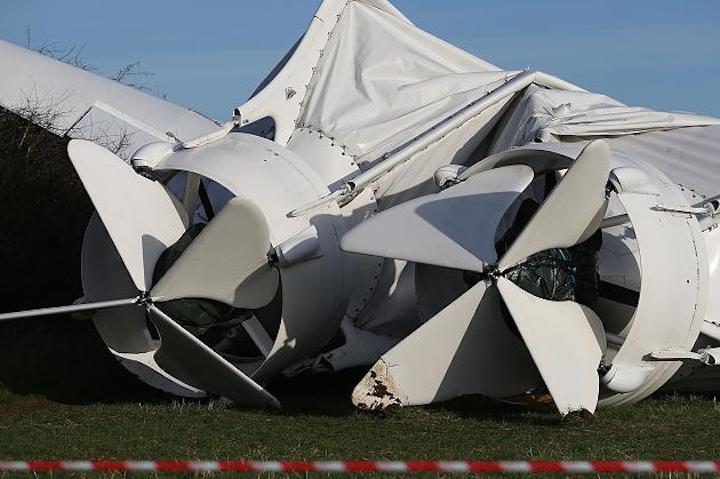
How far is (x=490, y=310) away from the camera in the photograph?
9.30 metres

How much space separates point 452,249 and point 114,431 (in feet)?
9.24

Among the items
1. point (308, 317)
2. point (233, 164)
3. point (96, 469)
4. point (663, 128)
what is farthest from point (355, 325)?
point (96, 469)

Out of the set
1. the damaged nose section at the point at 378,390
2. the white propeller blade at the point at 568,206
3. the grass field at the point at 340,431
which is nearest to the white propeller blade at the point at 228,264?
the grass field at the point at 340,431

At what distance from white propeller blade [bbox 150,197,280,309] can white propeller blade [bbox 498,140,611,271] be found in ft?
6.37

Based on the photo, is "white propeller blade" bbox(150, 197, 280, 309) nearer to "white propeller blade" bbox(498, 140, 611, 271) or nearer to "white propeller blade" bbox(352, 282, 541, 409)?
"white propeller blade" bbox(352, 282, 541, 409)

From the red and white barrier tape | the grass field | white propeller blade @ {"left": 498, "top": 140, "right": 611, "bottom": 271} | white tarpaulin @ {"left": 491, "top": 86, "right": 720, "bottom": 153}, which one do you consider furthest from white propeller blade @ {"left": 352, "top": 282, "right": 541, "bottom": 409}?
white tarpaulin @ {"left": 491, "top": 86, "right": 720, "bottom": 153}

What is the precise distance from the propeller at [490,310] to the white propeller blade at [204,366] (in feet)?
3.86

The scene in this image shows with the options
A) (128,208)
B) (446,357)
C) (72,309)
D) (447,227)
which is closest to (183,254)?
(128,208)

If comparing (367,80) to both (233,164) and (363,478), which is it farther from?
(363,478)

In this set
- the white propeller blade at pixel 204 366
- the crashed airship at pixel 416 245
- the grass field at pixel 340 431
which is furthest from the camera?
the white propeller blade at pixel 204 366

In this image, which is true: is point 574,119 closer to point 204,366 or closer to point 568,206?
point 568,206

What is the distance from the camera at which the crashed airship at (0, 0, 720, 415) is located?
30.3 feet

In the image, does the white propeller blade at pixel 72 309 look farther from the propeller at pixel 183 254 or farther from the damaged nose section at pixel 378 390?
the damaged nose section at pixel 378 390

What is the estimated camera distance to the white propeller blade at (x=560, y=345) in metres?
8.98
